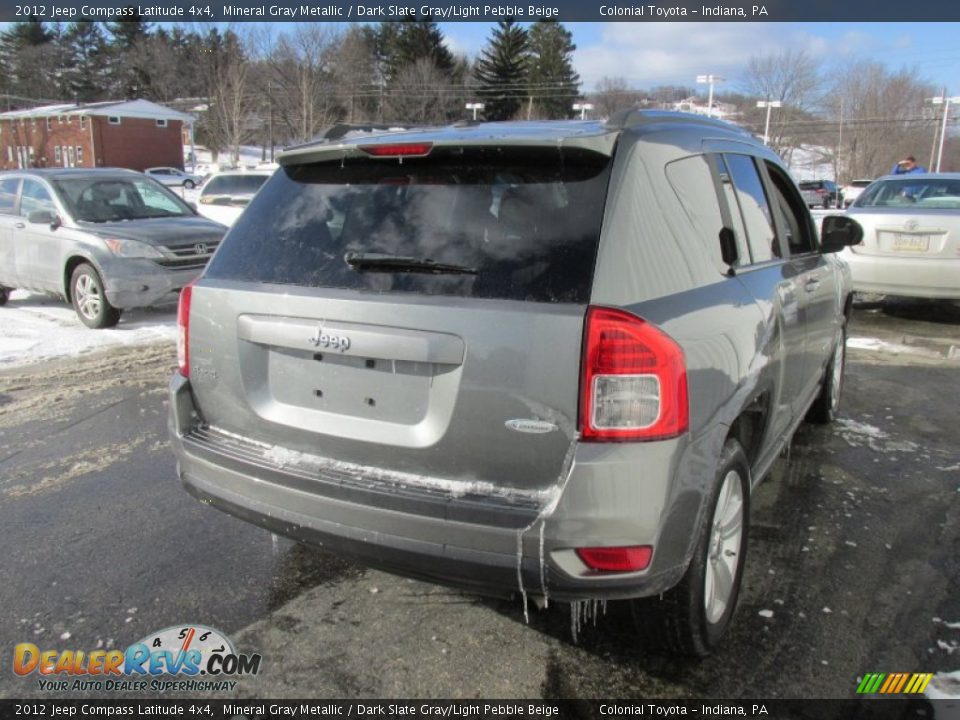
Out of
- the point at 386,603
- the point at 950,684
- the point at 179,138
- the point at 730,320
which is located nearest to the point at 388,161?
the point at 730,320

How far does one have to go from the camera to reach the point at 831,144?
64312mm

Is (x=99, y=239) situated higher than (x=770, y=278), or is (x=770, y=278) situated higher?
(x=770, y=278)

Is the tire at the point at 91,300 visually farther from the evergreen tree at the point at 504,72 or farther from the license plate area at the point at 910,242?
the evergreen tree at the point at 504,72

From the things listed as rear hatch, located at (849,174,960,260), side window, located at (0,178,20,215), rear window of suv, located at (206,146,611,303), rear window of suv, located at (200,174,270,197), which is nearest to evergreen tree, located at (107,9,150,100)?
rear window of suv, located at (200,174,270,197)

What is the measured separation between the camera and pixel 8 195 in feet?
30.7

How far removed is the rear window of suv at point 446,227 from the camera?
219 centimetres

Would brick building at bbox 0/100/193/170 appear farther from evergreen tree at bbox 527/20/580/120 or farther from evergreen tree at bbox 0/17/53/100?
evergreen tree at bbox 527/20/580/120

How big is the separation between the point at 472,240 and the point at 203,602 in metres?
1.83

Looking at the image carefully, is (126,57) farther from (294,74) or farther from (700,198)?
(700,198)

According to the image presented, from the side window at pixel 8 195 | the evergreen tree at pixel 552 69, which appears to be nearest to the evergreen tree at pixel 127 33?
the evergreen tree at pixel 552 69

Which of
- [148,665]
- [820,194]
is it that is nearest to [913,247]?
[148,665]

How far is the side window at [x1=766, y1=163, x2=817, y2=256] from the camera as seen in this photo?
3756 millimetres

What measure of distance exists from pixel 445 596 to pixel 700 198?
185cm

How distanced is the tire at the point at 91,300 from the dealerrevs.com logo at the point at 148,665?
20.5ft
